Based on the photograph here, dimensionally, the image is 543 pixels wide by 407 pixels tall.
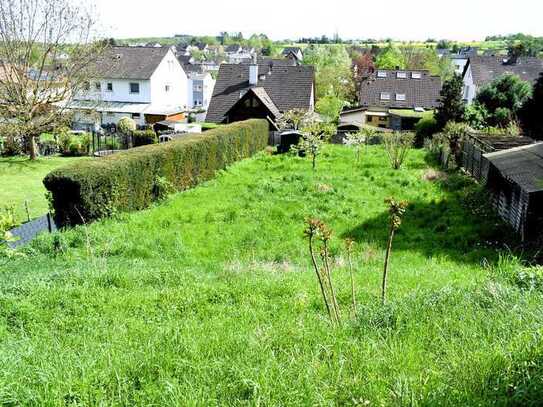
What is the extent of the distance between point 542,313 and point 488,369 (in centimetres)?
131

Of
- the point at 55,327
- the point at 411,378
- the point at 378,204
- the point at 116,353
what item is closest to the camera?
the point at 411,378

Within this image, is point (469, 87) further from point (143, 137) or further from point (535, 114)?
point (143, 137)

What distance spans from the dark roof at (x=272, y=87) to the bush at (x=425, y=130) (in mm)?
9084

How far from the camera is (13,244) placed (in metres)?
10.6

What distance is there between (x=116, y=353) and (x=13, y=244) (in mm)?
7727

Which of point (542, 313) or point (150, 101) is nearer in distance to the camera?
point (542, 313)

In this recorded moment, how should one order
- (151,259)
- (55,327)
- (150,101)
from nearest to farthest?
(55,327), (151,259), (150,101)

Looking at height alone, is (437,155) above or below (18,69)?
below

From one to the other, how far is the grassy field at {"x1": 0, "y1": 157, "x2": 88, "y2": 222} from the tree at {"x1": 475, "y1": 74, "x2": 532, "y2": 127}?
2425 centimetres

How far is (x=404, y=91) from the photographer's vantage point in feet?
149

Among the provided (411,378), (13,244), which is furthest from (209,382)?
(13,244)

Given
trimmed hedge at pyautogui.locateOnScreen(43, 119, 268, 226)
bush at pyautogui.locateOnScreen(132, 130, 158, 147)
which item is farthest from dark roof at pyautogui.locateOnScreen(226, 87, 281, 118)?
trimmed hedge at pyautogui.locateOnScreen(43, 119, 268, 226)

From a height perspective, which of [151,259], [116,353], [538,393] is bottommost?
[151,259]

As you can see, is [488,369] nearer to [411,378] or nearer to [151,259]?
[411,378]
